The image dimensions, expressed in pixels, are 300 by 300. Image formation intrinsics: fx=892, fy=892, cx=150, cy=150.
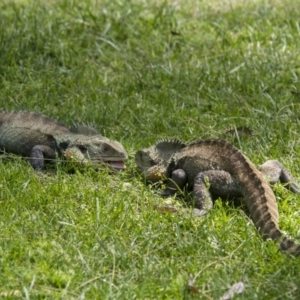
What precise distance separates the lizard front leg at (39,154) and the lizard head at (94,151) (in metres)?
0.11

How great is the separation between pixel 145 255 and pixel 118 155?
1.77 meters

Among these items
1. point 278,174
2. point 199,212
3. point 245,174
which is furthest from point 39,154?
point 278,174

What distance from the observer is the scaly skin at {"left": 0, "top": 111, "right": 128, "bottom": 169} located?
24.0ft

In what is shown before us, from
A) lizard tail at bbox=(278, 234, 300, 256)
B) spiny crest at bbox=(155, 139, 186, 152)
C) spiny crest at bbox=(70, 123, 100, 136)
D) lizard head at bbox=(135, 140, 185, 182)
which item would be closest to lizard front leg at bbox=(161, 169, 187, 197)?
lizard head at bbox=(135, 140, 185, 182)

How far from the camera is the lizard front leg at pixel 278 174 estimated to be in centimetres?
689

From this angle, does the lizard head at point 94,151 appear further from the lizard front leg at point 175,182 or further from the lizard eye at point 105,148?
the lizard front leg at point 175,182

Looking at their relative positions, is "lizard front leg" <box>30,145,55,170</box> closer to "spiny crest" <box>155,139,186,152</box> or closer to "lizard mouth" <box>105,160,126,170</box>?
"lizard mouth" <box>105,160,126,170</box>

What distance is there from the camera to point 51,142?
7.62 meters

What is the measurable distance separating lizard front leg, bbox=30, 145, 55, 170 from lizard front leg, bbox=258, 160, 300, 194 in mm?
1783

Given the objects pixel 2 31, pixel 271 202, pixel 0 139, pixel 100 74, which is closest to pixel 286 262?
pixel 271 202

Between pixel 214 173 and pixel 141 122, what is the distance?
1.58 metres

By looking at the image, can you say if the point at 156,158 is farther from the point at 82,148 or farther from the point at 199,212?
the point at 199,212

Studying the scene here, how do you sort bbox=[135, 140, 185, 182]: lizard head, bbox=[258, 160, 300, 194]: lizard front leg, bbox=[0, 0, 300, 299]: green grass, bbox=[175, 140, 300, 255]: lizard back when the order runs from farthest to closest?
bbox=[135, 140, 185, 182]: lizard head
bbox=[258, 160, 300, 194]: lizard front leg
bbox=[175, 140, 300, 255]: lizard back
bbox=[0, 0, 300, 299]: green grass

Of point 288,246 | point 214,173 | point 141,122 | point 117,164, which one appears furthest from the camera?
point 141,122
